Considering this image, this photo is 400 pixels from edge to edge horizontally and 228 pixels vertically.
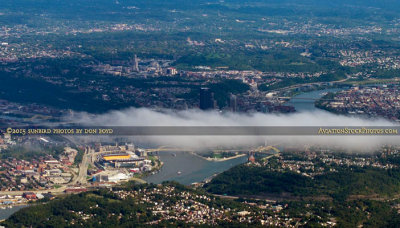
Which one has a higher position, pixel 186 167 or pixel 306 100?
pixel 306 100

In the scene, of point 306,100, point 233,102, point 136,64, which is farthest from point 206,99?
point 136,64

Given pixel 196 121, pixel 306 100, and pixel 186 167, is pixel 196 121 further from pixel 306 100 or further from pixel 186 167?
pixel 306 100

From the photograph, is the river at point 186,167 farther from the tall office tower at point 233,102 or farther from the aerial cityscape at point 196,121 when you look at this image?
the tall office tower at point 233,102

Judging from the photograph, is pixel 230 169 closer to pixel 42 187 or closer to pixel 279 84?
pixel 42 187

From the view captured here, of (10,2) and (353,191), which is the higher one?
(10,2)

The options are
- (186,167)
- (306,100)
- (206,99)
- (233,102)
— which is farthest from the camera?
(306,100)

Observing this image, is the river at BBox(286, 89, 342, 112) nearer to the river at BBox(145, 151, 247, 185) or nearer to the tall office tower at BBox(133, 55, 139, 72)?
the river at BBox(145, 151, 247, 185)

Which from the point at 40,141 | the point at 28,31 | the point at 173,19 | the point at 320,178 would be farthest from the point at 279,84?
the point at 173,19
